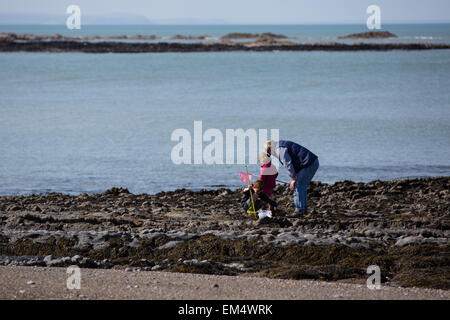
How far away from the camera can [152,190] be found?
54.4ft

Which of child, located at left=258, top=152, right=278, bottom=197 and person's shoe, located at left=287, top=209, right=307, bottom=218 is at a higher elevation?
child, located at left=258, top=152, right=278, bottom=197

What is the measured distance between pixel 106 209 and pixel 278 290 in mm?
6171

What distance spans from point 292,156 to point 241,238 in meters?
1.90

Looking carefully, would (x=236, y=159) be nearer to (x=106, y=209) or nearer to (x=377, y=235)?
(x=106, y=209)

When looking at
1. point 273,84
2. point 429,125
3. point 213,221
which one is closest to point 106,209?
point 213,221

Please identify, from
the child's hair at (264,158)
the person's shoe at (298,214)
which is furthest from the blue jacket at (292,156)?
the person's shoe at (298,214)

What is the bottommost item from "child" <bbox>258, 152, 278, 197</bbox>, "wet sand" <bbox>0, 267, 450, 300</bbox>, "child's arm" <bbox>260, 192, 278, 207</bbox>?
"wet sand" <bbox>0, 267, 450, 300</bbox>

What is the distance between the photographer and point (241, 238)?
9.84m

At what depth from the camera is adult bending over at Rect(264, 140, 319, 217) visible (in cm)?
1097

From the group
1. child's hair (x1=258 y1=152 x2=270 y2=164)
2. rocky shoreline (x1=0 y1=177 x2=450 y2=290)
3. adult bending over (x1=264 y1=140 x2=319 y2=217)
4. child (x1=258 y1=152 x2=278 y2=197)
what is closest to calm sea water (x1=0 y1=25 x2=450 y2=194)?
rocky shoreline (x1=0 y1=177 x2=450 y2=290)

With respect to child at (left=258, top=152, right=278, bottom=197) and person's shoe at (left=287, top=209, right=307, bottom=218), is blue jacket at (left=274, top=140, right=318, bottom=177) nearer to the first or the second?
child at (left=258, top=152, right=278, bottom=197)

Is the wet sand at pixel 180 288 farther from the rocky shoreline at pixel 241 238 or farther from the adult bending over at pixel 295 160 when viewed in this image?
the adult bending over at pixel 295 160
